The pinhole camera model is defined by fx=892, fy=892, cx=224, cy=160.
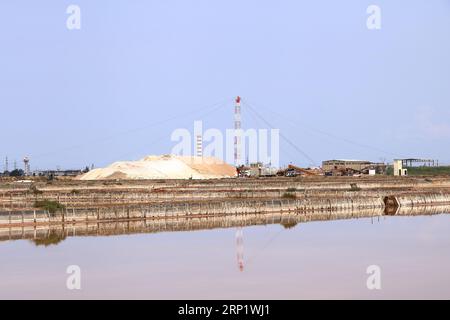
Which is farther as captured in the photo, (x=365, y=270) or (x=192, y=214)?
(x=192, y=214)

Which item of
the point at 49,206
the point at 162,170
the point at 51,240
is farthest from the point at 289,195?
the point at 162,170

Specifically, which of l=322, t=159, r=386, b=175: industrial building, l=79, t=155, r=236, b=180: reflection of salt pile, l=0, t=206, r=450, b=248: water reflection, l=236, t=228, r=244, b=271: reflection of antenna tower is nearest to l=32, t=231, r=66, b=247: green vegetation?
l=0, t=206, r=450, b=248: water reflection

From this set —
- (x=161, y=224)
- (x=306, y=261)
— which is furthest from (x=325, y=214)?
(x=306, y=261)

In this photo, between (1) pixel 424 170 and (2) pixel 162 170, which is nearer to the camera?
(2) pixel 162 170

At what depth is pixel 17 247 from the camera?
2286cm

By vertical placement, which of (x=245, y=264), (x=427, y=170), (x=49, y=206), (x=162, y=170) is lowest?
(x=245, y=264)

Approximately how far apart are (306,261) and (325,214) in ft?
45.6

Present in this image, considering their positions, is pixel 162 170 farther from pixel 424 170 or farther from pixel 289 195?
pixel 289 195

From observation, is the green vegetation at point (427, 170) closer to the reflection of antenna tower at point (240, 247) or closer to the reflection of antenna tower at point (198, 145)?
the reflection of antenna tower at point (198, 145)

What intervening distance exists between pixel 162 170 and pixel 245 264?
178ft

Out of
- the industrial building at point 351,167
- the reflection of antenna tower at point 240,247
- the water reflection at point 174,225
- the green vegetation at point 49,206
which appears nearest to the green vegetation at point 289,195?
the water reflection at point 174,225

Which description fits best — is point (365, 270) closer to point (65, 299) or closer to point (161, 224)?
point (65, 299)

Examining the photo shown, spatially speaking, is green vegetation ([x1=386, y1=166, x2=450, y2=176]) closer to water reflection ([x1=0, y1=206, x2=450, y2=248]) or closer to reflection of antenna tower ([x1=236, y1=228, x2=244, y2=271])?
water reflection ([x1=0, y1=206, x2=450, y2=248])

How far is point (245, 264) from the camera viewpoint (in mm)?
20078
